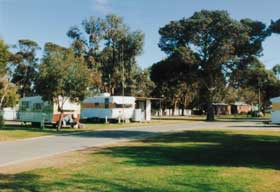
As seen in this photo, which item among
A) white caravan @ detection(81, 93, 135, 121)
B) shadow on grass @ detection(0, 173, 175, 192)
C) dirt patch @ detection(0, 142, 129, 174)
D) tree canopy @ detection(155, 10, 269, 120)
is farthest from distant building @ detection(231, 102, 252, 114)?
shadow on grass @ detection(0, 173, 175, 192)

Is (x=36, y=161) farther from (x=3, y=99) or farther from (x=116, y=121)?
(x=3, y=99)

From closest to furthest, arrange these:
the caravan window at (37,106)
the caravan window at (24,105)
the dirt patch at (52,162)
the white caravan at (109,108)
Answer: the dirt patch at (52,162) < the caravan window at (37,106) < the caravan window at (24,105) < the white caravan at (109,108)

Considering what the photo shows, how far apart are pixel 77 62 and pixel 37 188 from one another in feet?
71.0

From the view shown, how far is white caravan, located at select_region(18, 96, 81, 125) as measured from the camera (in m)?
32.0

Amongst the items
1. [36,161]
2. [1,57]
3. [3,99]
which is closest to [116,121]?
[3,99]

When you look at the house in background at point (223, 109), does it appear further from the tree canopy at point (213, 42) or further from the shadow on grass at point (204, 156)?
the shadow on grass at point (204, 156)

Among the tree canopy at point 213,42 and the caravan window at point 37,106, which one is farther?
the tree canopy at point 213,42

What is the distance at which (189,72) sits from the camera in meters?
53.7

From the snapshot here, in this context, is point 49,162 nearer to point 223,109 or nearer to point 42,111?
point 42,111

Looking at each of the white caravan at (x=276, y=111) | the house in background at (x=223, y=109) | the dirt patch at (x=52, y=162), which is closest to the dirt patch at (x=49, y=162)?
the dirt patch at (x=52, y=162)

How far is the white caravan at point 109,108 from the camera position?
4062cm

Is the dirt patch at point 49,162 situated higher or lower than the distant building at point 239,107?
lower

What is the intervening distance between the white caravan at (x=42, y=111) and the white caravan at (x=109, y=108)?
7.15 meters

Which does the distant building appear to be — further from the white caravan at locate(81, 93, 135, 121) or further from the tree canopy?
the white caravan at locate(81, 93, 135, 121)
